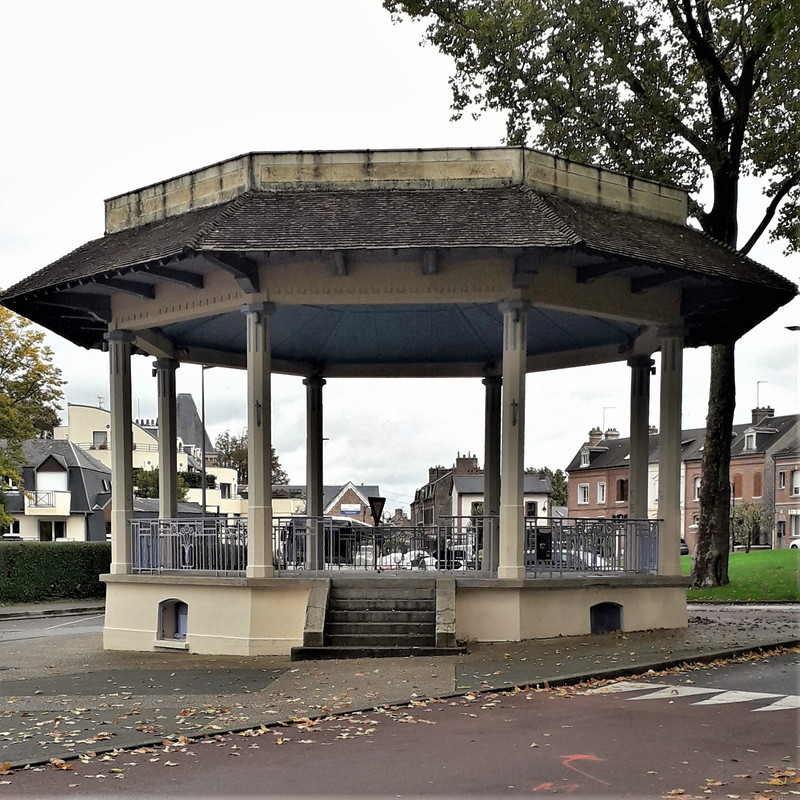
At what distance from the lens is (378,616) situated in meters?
16.1

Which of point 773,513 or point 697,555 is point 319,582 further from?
point 773,513

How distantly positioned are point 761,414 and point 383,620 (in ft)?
235

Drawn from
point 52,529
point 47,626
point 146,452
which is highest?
point 146,452

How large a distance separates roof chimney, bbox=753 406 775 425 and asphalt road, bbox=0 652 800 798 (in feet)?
242

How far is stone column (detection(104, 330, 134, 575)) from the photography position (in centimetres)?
1870

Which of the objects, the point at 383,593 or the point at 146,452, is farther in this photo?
the point at 146,452

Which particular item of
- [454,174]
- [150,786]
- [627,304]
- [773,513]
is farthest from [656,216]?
[773,513]

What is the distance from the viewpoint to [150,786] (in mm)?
8164

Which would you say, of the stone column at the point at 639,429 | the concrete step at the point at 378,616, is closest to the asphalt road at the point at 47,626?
the concrete step at the point at 378,616

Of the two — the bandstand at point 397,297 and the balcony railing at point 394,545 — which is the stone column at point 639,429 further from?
the balcony railing at point 394,545

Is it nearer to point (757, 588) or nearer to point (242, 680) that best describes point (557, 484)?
point (757, 588)

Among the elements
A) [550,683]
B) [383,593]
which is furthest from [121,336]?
[550,683]

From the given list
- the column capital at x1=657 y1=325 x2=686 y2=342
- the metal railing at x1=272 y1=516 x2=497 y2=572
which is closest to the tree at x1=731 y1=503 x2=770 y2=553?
the column capital at x1=657 y1=325 x2=686 y2=342

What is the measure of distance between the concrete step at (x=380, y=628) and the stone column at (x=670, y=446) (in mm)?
5232
